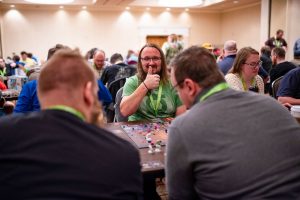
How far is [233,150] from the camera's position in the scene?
3.71 feet

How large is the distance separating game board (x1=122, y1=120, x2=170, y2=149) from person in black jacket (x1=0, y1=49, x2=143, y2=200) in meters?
0.83

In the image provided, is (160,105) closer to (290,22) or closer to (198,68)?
(198,68)

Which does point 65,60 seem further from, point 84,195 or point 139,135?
point 139,135

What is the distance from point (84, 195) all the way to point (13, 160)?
0.21 meters

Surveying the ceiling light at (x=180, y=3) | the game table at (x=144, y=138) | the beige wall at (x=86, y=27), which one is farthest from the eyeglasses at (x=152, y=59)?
the beige wall at (x=86, y=27)

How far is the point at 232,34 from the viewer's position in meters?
13.8

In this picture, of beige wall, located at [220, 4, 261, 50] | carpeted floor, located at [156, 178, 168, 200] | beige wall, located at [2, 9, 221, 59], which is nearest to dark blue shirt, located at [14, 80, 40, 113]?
carpeted floor, located at [156, 178, 168, 200]

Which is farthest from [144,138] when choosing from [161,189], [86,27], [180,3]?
[86,27]

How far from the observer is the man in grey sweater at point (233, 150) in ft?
3.68

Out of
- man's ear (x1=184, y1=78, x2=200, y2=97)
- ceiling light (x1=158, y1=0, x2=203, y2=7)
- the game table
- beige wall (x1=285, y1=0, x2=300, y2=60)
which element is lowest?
the game table

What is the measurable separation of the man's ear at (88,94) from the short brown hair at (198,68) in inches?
18.7

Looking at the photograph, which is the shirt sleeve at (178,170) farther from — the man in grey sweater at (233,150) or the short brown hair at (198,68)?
the short brown hair at (198,68)

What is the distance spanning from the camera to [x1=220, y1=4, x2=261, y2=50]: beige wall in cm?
1218

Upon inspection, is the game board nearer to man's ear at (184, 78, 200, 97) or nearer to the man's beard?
man's ear at (184, 78, 200, 97)
